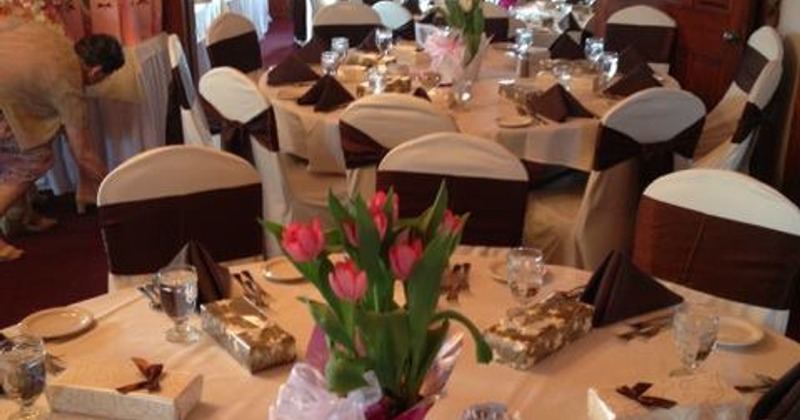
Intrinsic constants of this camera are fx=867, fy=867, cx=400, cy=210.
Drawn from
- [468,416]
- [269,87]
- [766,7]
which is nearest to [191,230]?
[468,416]

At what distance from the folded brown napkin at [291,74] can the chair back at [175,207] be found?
159 cm

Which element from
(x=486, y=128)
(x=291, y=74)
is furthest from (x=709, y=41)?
(x=291, y=74)

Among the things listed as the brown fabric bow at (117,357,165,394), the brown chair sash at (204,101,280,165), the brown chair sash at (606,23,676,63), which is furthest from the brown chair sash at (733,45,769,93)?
the brown fabric bow at (117,357,165,394)

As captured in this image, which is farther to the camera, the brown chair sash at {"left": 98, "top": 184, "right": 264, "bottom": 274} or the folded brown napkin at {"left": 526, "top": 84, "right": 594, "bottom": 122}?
the folded brown napkin at {"left": 526, "top": 84, "right": 594, "bottom": 122}

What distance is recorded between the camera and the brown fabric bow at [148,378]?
4.61ft

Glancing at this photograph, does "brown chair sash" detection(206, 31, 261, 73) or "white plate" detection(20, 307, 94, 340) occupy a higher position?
"white plate" detection(20, 307, 94, 340)

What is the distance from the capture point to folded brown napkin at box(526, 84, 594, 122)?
130 inches

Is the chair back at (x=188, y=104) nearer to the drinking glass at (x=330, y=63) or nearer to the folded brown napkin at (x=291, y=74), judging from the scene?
the folded brown napkin at (x=291, y=74)

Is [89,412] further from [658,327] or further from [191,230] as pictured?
[658,327]

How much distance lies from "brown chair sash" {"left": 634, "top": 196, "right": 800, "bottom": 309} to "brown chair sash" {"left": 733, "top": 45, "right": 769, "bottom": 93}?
2.07 meters

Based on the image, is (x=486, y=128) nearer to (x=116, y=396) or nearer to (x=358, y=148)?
(x=358, y=148)

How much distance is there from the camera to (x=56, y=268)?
13.3 feet

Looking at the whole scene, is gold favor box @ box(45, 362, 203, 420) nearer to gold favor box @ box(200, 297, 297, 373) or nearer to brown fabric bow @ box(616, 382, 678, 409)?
gold favor box @ box(200, 297, 297, 373)

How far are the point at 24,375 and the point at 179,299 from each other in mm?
346
